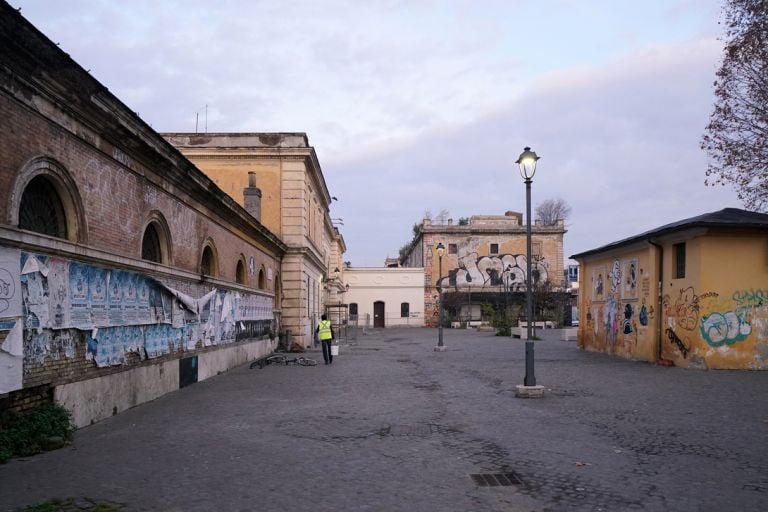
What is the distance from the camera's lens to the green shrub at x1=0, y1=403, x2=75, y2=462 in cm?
704

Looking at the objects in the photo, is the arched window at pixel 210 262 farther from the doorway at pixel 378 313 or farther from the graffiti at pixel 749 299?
the doorway at pixel 378 313

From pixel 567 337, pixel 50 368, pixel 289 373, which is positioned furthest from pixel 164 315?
pixel 567 337

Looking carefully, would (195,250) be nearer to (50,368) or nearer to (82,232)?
(82,232)

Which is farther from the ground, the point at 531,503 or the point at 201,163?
the point at 201,163

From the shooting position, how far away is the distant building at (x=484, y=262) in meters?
62.7

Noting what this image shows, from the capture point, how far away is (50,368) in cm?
807

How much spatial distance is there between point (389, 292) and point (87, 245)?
54939 mm

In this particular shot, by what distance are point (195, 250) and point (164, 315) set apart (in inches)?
114

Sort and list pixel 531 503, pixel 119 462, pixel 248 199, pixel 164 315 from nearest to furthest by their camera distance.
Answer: pixel 531 503
pixel 119 462
pixel 164 315
pixel 248 199

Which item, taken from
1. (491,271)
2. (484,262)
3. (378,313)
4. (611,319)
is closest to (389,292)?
(378,313)

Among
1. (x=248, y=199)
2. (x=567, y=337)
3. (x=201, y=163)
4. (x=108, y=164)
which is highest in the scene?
(x=201, y=163)

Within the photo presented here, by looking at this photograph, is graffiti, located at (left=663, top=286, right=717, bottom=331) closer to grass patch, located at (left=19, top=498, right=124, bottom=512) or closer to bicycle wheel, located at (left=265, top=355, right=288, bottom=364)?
bicycle wheel, located at (left=265, top=355, right=288, bottom=364)

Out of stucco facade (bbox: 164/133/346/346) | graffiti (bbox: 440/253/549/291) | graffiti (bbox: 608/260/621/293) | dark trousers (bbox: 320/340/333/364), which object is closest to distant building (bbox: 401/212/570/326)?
graffiti (bbox: 440/253/549/291)

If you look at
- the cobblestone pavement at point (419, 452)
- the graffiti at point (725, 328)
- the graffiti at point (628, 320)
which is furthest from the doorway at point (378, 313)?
the cobblestone pavement at point (419, 452)
